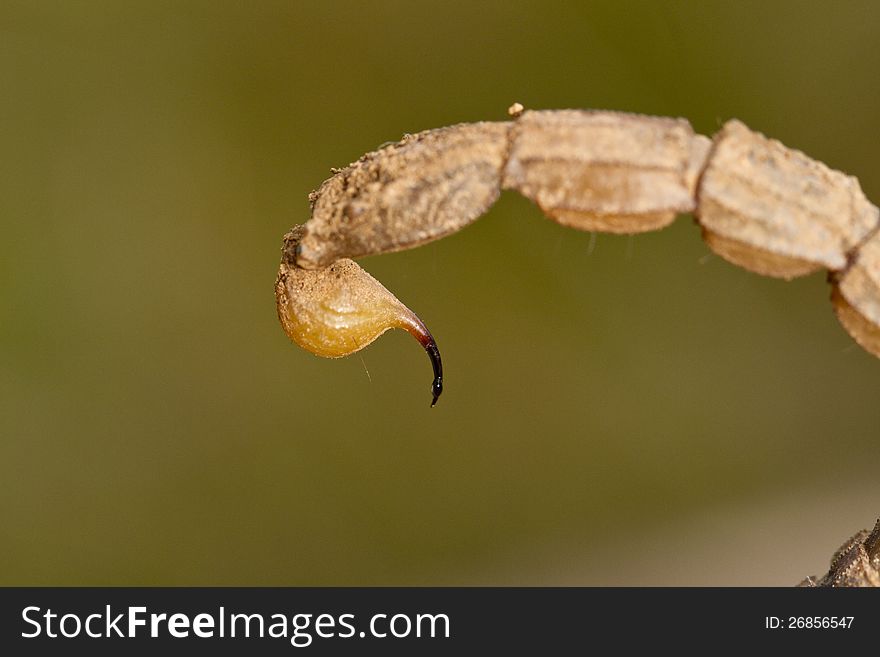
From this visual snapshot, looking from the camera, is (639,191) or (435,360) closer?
(639,191)

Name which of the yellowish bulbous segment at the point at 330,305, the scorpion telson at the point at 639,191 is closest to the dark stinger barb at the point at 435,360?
the yellowish bulbous segment at the point at 330,305

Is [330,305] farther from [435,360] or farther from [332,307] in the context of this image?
[435,360]

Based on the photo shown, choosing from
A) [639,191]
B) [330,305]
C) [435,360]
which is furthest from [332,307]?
[639,191]

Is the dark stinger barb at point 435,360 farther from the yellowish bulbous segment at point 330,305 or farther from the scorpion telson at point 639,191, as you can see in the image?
the scorpion telson at point 639,191

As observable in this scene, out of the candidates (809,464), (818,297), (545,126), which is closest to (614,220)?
(545,126)

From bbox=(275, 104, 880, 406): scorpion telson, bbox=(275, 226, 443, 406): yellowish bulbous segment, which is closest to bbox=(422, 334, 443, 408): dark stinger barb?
bbox=(275, 226, 443, 406): yellowish bulbous segment

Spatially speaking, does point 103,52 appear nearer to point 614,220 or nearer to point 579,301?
point 579,301
